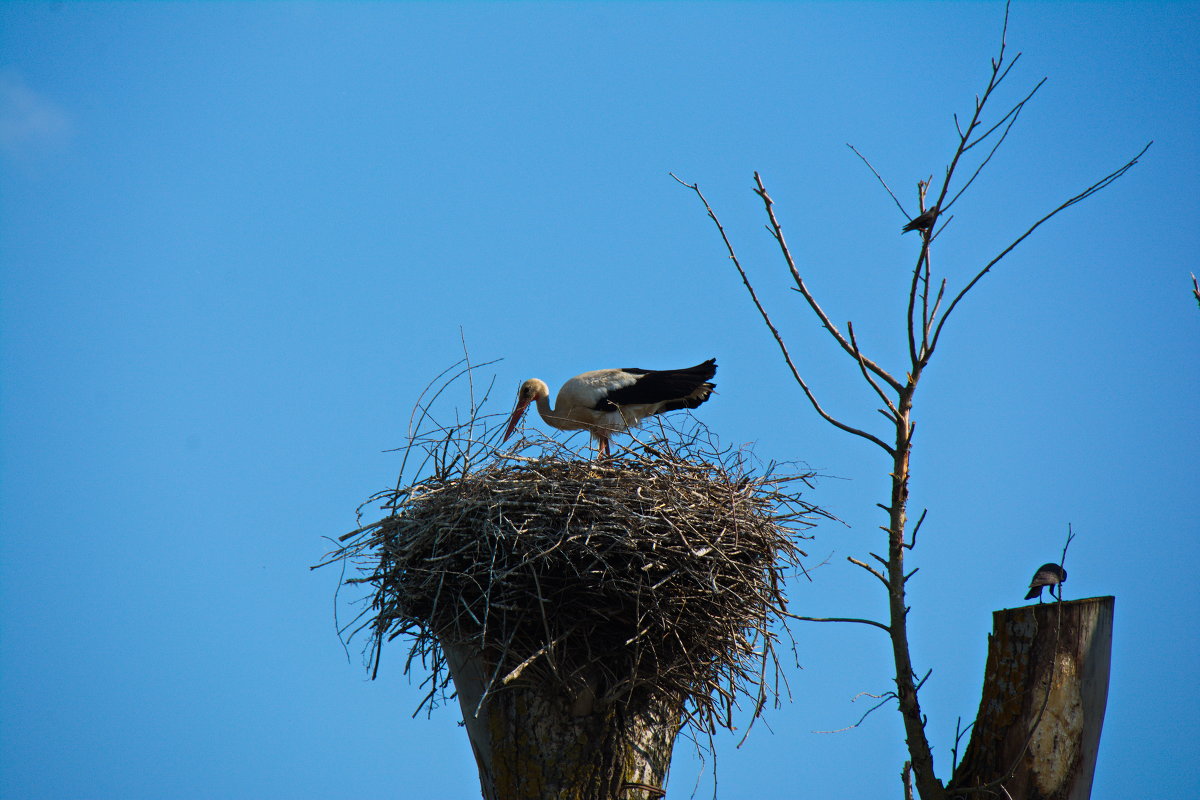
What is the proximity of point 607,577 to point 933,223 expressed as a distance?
6.36 feet

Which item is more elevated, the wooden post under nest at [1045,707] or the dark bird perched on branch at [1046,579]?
the dark bird perched on branch at [1046,579]

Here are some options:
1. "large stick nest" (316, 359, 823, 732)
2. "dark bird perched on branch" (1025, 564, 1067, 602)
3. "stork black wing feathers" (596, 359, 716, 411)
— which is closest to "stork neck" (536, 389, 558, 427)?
"stork black wing feathers" (596, 359, 716, 411)

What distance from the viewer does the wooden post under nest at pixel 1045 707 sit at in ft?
12.0

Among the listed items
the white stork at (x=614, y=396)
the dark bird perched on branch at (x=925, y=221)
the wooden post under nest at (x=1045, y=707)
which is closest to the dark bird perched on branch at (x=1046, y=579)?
the wooden post under nest at (x=1045, y=707)

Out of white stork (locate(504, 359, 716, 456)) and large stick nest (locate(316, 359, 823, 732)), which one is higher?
white stork (locate(504, 359, 716, 456))

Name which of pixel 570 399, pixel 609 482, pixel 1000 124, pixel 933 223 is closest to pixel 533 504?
pixel 609 482

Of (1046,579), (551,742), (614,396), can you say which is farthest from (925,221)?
(614,396)

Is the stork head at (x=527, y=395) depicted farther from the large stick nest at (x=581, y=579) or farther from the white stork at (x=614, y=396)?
the large stick nest at (x=581, y=579)

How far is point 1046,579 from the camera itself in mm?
3820

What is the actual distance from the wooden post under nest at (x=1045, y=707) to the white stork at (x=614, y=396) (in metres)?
4.60

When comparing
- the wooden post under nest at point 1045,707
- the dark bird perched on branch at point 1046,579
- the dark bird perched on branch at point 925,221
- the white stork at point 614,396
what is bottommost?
the wooden post under nest at point 1045,707

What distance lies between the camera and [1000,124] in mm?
3914

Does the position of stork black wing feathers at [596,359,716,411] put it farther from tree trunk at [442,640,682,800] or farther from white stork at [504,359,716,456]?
tree trunk at [442,640,682,800]

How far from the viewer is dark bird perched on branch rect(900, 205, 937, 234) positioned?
3.78 m
